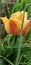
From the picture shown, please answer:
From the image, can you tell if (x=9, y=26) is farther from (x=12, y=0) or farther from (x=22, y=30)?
(x=12, y=0)

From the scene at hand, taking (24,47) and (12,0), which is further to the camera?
(12,0)

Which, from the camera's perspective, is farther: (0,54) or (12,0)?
(12,0)

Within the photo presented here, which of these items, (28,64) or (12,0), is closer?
(28,64)

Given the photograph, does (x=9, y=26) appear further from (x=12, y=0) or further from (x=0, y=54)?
(x=12, y=0)

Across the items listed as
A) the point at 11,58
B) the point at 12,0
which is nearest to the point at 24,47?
the point at 11,58

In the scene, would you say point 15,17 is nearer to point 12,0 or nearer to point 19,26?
point 19,26

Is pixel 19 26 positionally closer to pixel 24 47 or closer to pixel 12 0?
pixel 24 47
